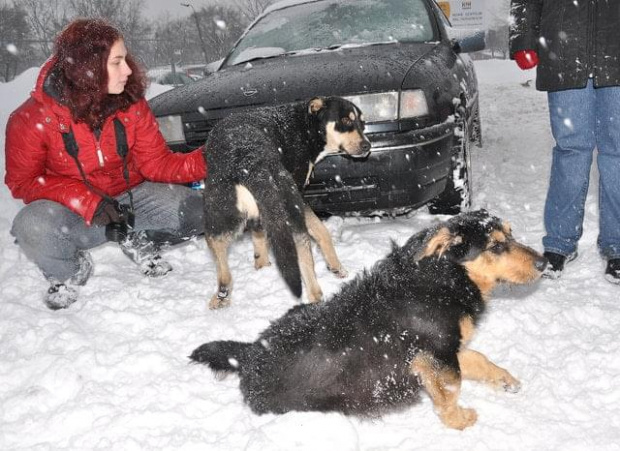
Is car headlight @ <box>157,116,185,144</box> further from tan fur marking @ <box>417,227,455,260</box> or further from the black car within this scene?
tan fur marking @ <box>417,227,455,260</box>

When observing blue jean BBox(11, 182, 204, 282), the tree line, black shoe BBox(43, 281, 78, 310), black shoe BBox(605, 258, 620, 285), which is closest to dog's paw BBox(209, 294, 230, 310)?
blue jean BBox(11, 182, 204, 282)

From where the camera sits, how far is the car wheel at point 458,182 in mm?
4957

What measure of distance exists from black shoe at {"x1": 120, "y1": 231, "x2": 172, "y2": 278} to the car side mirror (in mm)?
3727

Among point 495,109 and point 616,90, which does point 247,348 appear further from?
point 495,109

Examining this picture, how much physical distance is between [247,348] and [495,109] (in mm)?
11229

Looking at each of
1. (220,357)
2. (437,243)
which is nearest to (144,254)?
(220,357)

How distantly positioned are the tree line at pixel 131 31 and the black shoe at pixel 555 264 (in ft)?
53.8

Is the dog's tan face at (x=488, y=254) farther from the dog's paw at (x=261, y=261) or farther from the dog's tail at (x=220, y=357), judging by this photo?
the dog's paw at (x=261, y=261)

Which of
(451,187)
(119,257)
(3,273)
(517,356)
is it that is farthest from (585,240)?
(3,273)

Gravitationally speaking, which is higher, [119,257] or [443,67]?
[443,67]

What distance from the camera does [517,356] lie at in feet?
10.8

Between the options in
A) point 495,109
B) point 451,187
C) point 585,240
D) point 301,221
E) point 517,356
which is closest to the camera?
point 517,356

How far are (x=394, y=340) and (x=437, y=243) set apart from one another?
561 millimetres

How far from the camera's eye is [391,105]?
14.5ft
